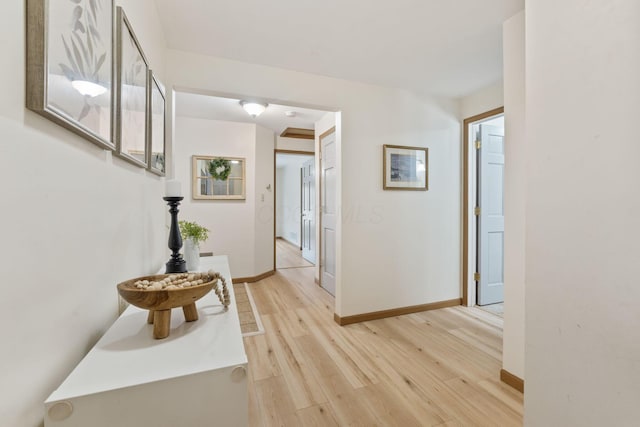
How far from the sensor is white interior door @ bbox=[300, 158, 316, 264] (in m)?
5.42

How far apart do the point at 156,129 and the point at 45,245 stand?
117 cm

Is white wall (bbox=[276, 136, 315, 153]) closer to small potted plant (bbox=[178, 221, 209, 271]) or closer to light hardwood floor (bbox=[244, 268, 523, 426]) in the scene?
light hardwood floor (bbox=[244, 268, 523, 426])

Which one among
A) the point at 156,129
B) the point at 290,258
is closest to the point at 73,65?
the point at 156,129

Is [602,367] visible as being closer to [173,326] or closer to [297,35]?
[173,326]

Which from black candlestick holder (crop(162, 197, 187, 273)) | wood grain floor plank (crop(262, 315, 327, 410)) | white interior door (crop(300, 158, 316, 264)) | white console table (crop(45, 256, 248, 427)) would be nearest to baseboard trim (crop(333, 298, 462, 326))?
wood grain floor plank (crop(262, 315, 327, 410))

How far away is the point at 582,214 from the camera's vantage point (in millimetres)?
692

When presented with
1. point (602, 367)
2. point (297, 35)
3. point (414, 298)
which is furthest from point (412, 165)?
point (602, 367)

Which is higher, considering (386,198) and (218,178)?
(218,178)

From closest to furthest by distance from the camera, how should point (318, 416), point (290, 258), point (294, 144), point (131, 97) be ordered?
point (131, 97)
point (318, 416)
point (294, 144)
point (290, 258)

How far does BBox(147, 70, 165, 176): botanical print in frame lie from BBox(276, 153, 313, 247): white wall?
4638mm

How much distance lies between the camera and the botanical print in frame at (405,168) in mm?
2824

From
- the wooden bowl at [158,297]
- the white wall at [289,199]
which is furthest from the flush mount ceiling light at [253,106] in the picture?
the white wall at [289,199]

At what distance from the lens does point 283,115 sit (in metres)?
3.66

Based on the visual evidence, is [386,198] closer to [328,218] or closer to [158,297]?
[328,218]
